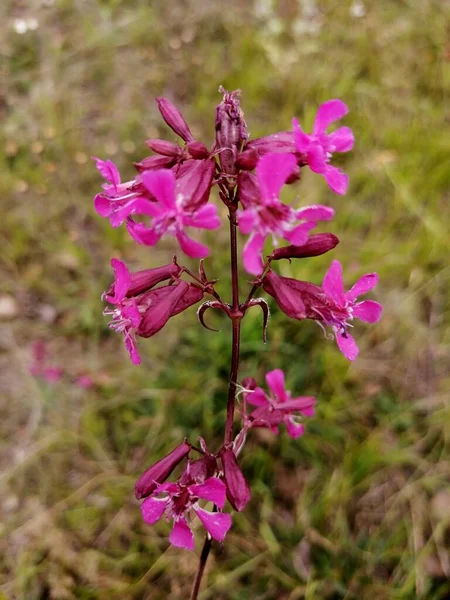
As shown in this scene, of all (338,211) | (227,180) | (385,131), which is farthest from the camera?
(385,131)

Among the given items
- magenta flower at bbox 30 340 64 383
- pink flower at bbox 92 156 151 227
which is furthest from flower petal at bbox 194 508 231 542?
magenta flower at bbox 30 340 64 383

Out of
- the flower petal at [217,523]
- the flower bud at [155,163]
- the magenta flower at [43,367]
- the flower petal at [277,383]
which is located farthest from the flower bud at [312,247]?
the magenta flower at [43,367]

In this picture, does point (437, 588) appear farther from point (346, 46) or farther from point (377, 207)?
point (346, 46)

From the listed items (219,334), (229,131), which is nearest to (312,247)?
(229,131)

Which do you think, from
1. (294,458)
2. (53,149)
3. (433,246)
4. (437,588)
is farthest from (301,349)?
(53,149)

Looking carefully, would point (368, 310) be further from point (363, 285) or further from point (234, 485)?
point (234, 485)

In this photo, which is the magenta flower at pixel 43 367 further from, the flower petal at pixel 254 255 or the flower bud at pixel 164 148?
the flower petal at pixel 254 255
